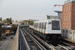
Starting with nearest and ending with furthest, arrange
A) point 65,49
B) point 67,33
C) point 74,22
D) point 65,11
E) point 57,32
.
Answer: point 65,49
point 57,32
point 67,33
point 74,22
point 65,11

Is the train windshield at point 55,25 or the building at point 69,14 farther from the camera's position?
the building at point 69,14

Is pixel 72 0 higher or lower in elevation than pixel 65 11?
higher

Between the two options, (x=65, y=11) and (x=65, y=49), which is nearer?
(x=65, y=49)

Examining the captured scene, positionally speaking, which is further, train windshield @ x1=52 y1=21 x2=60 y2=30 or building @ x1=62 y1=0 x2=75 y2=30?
building @ x1=62 y1=0 x2=75 y2=30

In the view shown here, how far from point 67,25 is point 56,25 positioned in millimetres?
20029

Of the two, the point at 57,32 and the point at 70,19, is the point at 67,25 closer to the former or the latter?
the point at 70,19

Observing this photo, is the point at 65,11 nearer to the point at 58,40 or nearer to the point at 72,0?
the point at 72,0

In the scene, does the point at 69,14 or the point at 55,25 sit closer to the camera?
the point at 55,25

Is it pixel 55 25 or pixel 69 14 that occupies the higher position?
pixel 69 14


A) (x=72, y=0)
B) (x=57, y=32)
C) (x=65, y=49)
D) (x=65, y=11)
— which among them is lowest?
(x=65, y=49)

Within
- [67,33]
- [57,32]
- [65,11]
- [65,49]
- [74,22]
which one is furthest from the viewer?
[65,11]

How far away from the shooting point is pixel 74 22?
107 ft

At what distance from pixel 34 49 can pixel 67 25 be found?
74.7ft

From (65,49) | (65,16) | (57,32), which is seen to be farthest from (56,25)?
(65,16)
